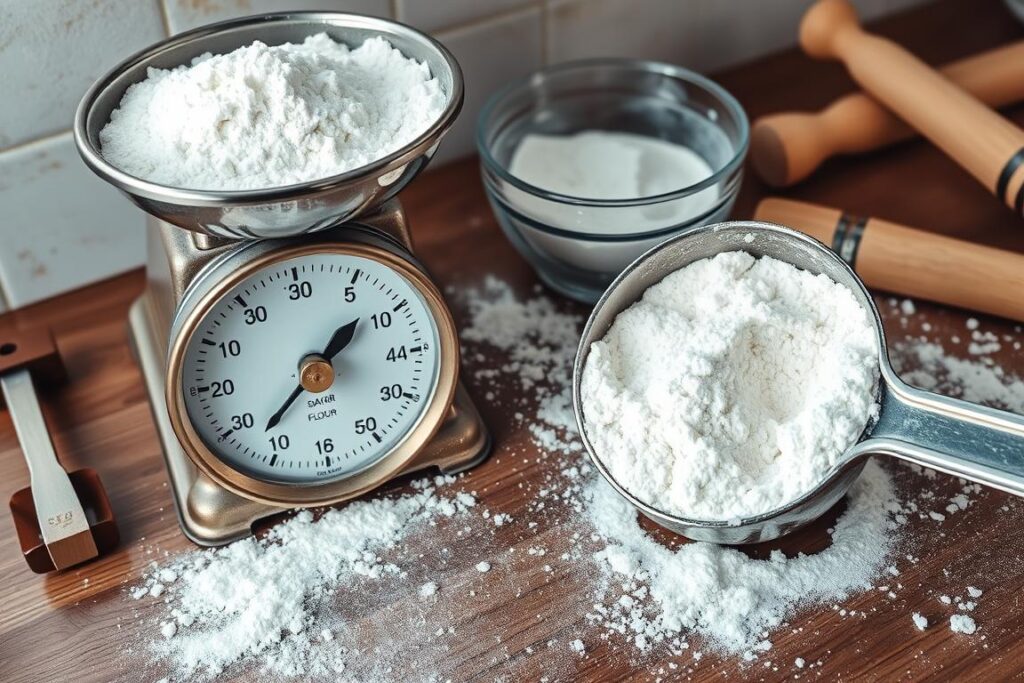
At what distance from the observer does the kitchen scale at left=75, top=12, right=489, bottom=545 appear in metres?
0.65

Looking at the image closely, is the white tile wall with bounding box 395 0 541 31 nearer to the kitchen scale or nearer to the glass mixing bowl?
the glass mixing bowl

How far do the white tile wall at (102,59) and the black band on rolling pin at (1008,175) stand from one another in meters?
0.41

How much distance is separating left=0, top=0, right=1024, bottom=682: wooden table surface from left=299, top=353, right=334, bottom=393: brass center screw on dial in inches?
6.5

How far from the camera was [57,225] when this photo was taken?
0.95 meters

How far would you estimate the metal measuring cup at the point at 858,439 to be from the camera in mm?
660

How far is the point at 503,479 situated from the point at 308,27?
0.38 meters

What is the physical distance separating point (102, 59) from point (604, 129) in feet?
1.66

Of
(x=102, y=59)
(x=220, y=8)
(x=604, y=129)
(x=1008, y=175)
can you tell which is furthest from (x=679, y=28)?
(x=102, y=59)

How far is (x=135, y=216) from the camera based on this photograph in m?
0.98

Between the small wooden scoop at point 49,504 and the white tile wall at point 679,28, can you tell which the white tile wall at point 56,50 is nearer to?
the small wooden scoop at point 49,504

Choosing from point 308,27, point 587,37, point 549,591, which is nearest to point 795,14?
point 587,37

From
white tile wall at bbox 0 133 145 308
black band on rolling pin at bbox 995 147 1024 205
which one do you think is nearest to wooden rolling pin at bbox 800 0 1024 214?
black band on rolling pin at bbox 995 147 1024 205

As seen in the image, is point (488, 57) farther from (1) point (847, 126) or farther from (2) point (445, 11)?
(1) point (847, 126)

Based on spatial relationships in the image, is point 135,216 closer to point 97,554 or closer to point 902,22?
point 97,554
